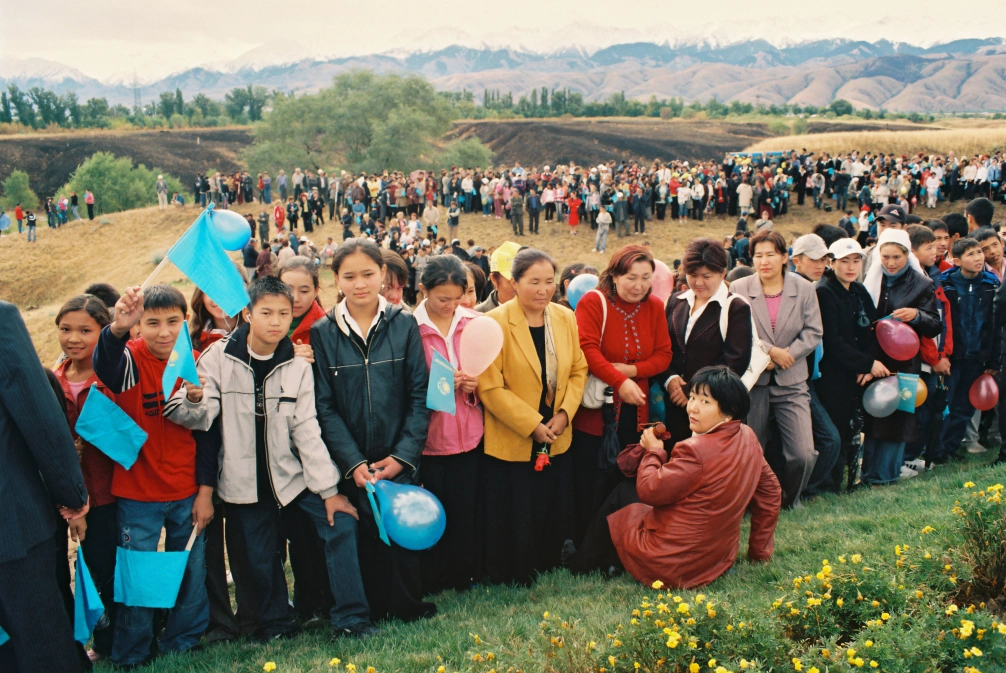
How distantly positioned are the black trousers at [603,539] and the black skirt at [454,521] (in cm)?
64

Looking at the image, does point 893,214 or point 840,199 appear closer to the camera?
point 893,214

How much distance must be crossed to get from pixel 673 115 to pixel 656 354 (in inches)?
3599

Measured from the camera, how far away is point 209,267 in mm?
3621

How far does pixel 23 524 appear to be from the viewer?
119 inches

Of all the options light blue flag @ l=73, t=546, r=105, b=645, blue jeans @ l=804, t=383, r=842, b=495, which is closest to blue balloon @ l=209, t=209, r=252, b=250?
light blue flag @ l=73, t=546, r=105, b=645

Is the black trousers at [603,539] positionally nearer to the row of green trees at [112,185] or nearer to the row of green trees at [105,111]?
the row of green trees at [112,185]

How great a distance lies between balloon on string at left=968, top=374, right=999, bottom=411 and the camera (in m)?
5.93

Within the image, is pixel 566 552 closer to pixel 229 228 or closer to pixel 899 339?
pixel 229 228

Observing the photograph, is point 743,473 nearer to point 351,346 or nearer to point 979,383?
point 351,346

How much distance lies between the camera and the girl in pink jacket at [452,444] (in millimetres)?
4078

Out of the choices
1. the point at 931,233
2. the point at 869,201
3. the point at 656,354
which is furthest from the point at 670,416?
the point at 869,201

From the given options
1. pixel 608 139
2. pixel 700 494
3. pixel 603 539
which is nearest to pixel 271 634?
pixel 603 539

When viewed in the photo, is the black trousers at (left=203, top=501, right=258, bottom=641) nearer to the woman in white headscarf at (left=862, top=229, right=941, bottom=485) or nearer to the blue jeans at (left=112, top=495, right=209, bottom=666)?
the blue jeans at (left=112, top=495, right=209, bottom=666)

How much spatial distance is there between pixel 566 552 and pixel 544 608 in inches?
30.2
